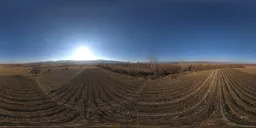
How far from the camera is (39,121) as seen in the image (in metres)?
19.6

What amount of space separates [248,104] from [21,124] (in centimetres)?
1989

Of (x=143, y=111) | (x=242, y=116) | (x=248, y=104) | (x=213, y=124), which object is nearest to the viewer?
(x=213, y=124)

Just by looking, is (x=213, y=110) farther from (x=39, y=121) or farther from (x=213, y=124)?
(x=39, y=121)

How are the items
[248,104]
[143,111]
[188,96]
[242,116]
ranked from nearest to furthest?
[242,116], [143,111], [248,104], [188,96]

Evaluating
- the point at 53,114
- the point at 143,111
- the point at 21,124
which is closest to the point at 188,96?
the point at 143,111

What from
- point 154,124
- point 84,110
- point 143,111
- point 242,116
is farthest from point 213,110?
point 84,110

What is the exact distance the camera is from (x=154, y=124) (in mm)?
18656

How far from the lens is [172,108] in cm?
2409

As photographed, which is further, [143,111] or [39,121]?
[143,111]

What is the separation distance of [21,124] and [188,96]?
58.9ft

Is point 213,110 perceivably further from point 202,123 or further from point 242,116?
point 202,123

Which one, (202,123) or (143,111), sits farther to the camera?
(143,111)

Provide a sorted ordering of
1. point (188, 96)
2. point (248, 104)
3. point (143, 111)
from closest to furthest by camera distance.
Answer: point (143, 111) < point (248, 104) < point (188, 96)

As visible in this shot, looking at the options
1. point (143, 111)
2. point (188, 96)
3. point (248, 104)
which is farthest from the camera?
point (188, 96)
